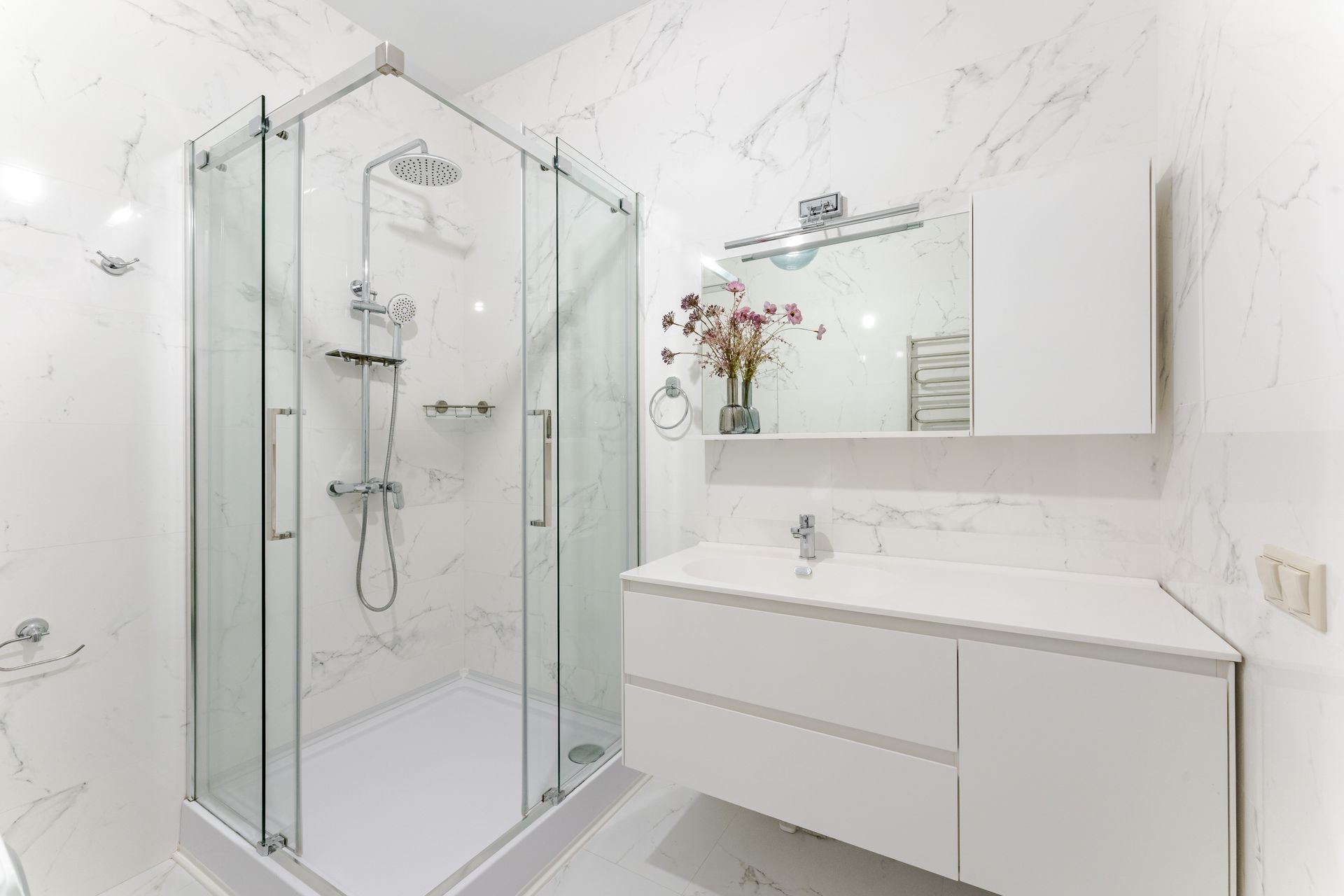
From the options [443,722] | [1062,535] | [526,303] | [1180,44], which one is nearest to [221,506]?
[526,303]

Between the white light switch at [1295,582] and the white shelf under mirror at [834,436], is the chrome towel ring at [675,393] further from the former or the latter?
the white light switch at [1295,582]

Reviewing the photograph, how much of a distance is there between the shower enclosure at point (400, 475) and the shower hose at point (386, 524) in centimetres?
1

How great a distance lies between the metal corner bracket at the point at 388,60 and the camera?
1.23 meters

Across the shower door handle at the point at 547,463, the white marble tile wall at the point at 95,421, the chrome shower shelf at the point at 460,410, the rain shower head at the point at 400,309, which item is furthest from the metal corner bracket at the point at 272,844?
the rain shower head at the point at 400,309

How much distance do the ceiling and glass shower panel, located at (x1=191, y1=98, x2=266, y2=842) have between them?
2.99 ft

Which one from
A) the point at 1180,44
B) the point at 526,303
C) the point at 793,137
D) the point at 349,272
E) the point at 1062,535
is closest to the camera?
the point at 1180,44

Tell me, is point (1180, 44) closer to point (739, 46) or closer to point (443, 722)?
point (739, 46)

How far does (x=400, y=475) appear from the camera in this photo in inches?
95.0

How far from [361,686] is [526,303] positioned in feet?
5.63

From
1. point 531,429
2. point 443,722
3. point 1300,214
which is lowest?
point 443,722

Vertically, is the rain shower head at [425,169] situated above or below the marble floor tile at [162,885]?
above

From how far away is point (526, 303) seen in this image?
5.26 ft

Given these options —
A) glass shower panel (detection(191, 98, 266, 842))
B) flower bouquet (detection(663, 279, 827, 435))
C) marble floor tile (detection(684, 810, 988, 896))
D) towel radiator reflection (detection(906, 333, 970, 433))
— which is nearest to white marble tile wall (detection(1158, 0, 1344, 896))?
towel radiator reflection (detection(906, 333, 970, 433))

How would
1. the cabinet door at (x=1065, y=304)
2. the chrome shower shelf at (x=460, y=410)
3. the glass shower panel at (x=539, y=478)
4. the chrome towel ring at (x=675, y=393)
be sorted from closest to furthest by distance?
1. the cabinet door at (x=1065, y=304)
2. the glass shower panel at (x=539, y=478)
3. the chrome towel ring at (x=675, y=393)
4. the chrome shower shelf at (x=460, y=410)
